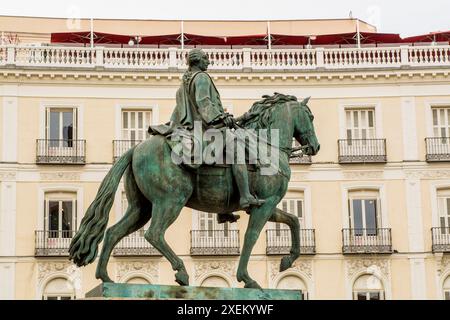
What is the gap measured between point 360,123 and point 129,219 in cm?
2943

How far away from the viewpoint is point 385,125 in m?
40.4

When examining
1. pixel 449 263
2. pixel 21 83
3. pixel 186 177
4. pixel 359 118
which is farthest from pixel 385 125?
pixel 186 177

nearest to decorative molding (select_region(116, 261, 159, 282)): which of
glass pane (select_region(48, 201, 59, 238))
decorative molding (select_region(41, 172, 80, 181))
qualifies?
glass pane (select_region(48, 201, 59, 238))

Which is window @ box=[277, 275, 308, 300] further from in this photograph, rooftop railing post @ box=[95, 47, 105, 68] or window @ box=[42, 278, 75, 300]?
rooftop railing post @ box=[95, 47, 105, 68]

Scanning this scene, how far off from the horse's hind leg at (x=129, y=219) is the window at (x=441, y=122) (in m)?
29.6

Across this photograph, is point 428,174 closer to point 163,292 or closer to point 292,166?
point 292,166

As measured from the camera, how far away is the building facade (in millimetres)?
38406

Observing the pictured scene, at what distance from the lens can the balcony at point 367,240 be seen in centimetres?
3862

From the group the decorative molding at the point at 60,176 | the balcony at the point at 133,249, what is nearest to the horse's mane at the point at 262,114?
the balcony at the point at 133,249

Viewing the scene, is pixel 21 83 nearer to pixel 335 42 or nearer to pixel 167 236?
pixel 167 236

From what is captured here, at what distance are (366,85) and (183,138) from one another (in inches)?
1167

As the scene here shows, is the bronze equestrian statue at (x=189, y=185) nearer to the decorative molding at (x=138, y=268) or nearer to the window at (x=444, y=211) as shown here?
the decorative molding at (x=138, y=268)

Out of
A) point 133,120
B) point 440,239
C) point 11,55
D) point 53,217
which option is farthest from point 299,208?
point 11,55

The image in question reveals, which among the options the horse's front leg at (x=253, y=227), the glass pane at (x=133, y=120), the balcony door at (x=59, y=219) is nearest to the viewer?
the horse's front leg at (x=253, y=227)
